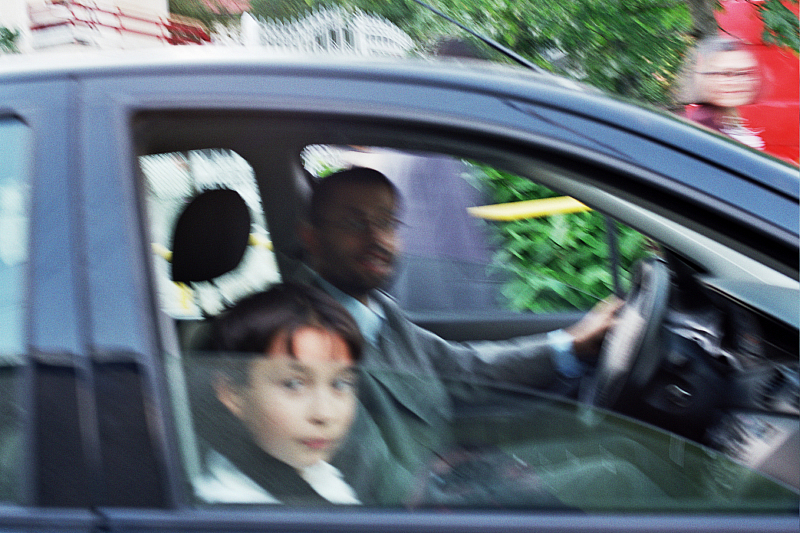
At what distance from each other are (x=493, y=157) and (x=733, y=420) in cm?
64

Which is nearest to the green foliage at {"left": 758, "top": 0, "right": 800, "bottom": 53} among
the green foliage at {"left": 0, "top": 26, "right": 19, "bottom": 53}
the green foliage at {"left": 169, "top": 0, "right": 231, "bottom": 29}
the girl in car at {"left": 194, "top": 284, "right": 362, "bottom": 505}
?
the girl in car at {"left": 194, "top": 284, "right": 362, "bottom": 505}

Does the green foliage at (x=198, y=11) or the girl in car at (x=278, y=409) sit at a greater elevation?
Answer: the green foliage at (x=198, y=11)

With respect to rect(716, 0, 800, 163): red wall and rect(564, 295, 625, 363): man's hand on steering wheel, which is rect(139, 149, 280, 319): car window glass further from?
rect(716, 0, 800, 163): red wall

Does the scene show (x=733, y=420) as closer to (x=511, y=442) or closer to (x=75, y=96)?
(x=511, y=442)

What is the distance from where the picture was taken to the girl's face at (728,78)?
303cm

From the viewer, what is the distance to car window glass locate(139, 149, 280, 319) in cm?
113

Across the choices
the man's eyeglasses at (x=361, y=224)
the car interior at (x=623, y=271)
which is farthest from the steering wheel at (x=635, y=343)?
the man's eyeglasses at (x=361, y=224)

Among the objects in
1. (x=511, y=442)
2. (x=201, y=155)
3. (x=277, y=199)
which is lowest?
(x=511, y=442)

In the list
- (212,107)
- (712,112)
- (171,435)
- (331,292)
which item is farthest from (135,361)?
(712,112)

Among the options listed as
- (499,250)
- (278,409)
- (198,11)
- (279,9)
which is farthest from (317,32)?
(278,409)

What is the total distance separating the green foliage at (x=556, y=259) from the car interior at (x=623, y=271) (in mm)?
291

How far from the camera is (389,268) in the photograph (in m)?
1.66

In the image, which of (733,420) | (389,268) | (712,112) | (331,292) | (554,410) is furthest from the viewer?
(712,112)

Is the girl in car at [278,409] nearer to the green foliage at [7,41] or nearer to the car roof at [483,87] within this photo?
the car roof at [483,87]
